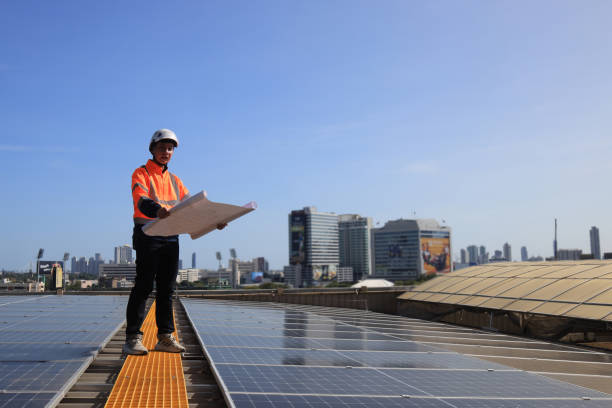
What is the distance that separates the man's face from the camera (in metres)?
5.25

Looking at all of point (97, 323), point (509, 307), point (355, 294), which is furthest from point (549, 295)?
point (97, 323)

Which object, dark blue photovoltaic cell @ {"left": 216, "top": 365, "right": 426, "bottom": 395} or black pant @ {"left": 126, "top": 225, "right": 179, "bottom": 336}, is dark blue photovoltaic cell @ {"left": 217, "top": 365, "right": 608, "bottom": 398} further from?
black pant @ {"left": 126, "top": 225, "right": 179, "bottom": 336}

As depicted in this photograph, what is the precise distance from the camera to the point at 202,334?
22.3ft

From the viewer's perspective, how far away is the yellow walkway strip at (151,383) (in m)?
3.32

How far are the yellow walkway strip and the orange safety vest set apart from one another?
1.41 m

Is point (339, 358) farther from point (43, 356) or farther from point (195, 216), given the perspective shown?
point (43, 356)

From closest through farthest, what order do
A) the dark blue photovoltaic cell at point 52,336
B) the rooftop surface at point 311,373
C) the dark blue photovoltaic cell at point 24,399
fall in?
the dark blue photovoltaic cell at point 24,399, the rooftop surface at point 311,373, the dark blue photovoltaic cell at point 52,336

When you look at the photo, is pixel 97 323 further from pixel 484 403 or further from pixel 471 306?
pixel 471 306

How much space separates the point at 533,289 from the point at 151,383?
55.0 ft

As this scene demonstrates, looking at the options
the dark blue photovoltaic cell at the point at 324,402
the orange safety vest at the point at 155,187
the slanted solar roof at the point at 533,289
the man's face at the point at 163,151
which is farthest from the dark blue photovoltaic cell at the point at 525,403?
the slanted solar roof at the point at 533,289

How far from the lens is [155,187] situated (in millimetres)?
5121

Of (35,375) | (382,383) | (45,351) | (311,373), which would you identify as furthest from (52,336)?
(382,383)

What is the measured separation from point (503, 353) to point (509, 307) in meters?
7.78

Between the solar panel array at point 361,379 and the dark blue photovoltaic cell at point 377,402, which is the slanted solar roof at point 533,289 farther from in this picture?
the dark blue photovoltaic cell at point 377,402
